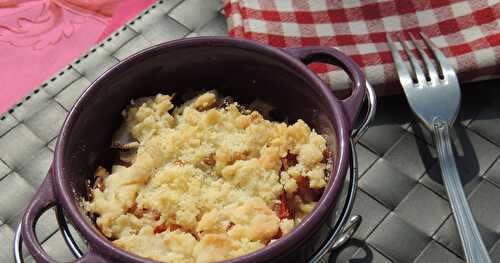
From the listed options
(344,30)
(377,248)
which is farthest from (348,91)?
(377,248)

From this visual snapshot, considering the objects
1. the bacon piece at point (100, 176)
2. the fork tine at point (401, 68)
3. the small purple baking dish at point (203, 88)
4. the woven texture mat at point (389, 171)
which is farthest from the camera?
the fork tine at point (401, 68)

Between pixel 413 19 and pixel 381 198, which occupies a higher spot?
pixel 413 19

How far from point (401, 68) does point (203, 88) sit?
362mm

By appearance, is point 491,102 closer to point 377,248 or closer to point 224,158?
point 377,248

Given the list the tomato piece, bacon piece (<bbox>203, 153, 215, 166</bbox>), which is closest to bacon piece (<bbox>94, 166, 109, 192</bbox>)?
bacon piece (<bbox>203, 153, 215, 166</bbox>)

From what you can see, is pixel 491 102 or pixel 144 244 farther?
pixel 491 102

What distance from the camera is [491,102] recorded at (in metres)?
1.00

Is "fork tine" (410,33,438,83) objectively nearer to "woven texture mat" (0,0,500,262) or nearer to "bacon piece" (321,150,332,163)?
"woven texture mat" (0,0,500,262)

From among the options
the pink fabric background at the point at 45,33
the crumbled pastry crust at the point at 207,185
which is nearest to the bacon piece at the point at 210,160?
the crumbled pastry crust at the point at 207,185

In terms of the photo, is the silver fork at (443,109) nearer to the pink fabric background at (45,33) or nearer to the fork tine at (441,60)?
the fork tine at (441,60)

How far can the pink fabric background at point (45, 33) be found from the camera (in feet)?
3.62

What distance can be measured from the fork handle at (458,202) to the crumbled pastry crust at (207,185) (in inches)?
10.4

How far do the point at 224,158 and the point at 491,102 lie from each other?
54 centimetres

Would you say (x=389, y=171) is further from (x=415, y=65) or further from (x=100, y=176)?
(x=100, y=176)
